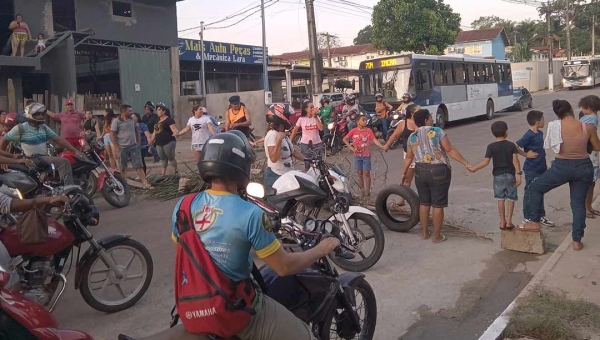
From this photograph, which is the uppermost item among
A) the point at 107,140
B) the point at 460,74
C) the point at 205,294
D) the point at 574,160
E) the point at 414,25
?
the point at 414,25

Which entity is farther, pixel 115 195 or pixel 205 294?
pixel 115 195

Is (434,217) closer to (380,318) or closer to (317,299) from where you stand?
(380,318)

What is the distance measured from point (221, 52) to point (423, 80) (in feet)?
52.8

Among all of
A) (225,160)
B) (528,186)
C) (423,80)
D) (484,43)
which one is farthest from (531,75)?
(225,160)

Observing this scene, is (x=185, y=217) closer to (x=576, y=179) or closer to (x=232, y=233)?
(x=232, y=233)

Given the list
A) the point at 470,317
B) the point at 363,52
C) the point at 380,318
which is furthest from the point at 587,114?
the point at 363,52

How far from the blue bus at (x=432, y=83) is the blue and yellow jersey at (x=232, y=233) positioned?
56.6 feet

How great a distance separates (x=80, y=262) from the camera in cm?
454

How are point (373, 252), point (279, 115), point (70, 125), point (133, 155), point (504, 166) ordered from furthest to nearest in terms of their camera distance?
1. point (133, 155)
2. point (70, 125)
3. point (504, 166)
4. point (279, 115)
5. point (373, 252)

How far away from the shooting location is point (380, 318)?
4531mm

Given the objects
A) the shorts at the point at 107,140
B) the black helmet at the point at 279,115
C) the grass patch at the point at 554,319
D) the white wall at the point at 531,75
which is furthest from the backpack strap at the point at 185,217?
the white wall at the point at 531,75

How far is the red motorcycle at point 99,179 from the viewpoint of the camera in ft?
27.8

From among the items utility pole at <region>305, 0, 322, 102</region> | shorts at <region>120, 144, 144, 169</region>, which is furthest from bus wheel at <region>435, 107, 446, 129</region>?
shorts at <region>120, 144, 144, 169</region>

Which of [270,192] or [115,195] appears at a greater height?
[270,192]
